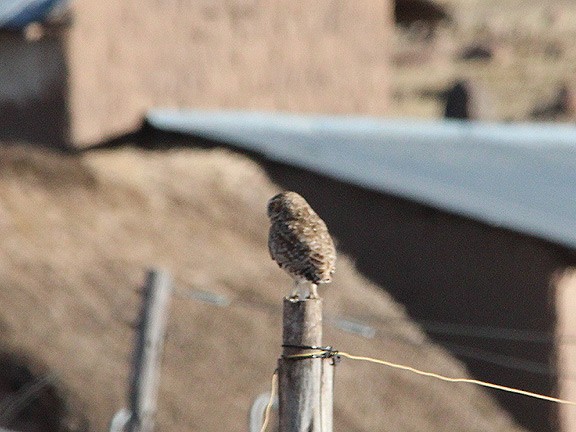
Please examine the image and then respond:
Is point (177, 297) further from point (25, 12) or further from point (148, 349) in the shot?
point (148, 349)

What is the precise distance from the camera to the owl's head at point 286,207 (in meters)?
5.15

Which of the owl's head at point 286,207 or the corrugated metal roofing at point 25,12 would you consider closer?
the owl's head at point 286,207

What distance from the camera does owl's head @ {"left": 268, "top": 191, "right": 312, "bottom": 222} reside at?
515 cm

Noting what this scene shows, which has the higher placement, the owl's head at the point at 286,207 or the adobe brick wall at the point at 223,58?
the adobe brick wall at the point at 223,58

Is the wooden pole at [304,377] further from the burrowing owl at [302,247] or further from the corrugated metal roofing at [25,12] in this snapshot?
the corrugated metal roofing at [25,12]

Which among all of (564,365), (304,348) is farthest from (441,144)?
(304,348)

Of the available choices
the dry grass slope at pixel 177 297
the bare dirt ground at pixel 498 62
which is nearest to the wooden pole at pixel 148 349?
the dry grass slope at pixel 177 297

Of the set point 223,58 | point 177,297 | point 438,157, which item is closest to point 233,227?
point 177,297

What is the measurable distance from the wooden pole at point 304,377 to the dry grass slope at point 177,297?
16.9 ft

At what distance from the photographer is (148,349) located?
6.88 meters

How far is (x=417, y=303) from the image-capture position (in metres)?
11.2

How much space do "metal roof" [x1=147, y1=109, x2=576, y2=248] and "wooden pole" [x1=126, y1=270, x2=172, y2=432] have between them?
13.8 feet

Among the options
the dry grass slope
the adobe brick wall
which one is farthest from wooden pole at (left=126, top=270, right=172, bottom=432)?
the adobe brick wall

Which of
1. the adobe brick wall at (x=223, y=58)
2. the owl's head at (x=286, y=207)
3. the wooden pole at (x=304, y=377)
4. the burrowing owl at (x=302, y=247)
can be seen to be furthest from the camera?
the adobe brick wall at (x=223, y=58)
